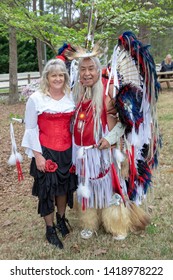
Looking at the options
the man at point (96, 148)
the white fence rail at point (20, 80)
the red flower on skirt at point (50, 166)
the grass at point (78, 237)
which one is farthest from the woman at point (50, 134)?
the white fence rail at point (20, 80)

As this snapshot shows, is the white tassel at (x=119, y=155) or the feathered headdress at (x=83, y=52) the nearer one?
the feathered headdress at (x=83, y=52)

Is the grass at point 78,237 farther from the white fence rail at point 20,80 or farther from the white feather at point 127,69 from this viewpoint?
the white fence rail at point 20,80

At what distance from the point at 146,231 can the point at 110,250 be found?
0.47 m

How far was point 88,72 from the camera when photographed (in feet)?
9.55

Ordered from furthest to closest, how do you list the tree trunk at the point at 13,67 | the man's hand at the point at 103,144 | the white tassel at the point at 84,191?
the tree trunk at the point at 13,67, the white tassel at the point at 84,191, the man's hand at the point at 103,144

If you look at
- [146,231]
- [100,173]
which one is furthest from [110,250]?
[100,173]

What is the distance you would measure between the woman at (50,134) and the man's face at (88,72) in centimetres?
15

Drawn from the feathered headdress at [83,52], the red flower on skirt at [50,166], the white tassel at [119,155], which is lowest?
the red flower on skirt at [50,166]

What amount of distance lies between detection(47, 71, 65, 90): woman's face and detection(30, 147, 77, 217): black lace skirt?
54 cm

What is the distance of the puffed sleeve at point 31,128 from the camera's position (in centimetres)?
289

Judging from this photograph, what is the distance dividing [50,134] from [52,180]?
40cm

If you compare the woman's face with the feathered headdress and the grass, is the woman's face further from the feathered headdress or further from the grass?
the grass

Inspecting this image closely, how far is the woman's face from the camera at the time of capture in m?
2.91

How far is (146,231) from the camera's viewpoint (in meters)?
3.43
